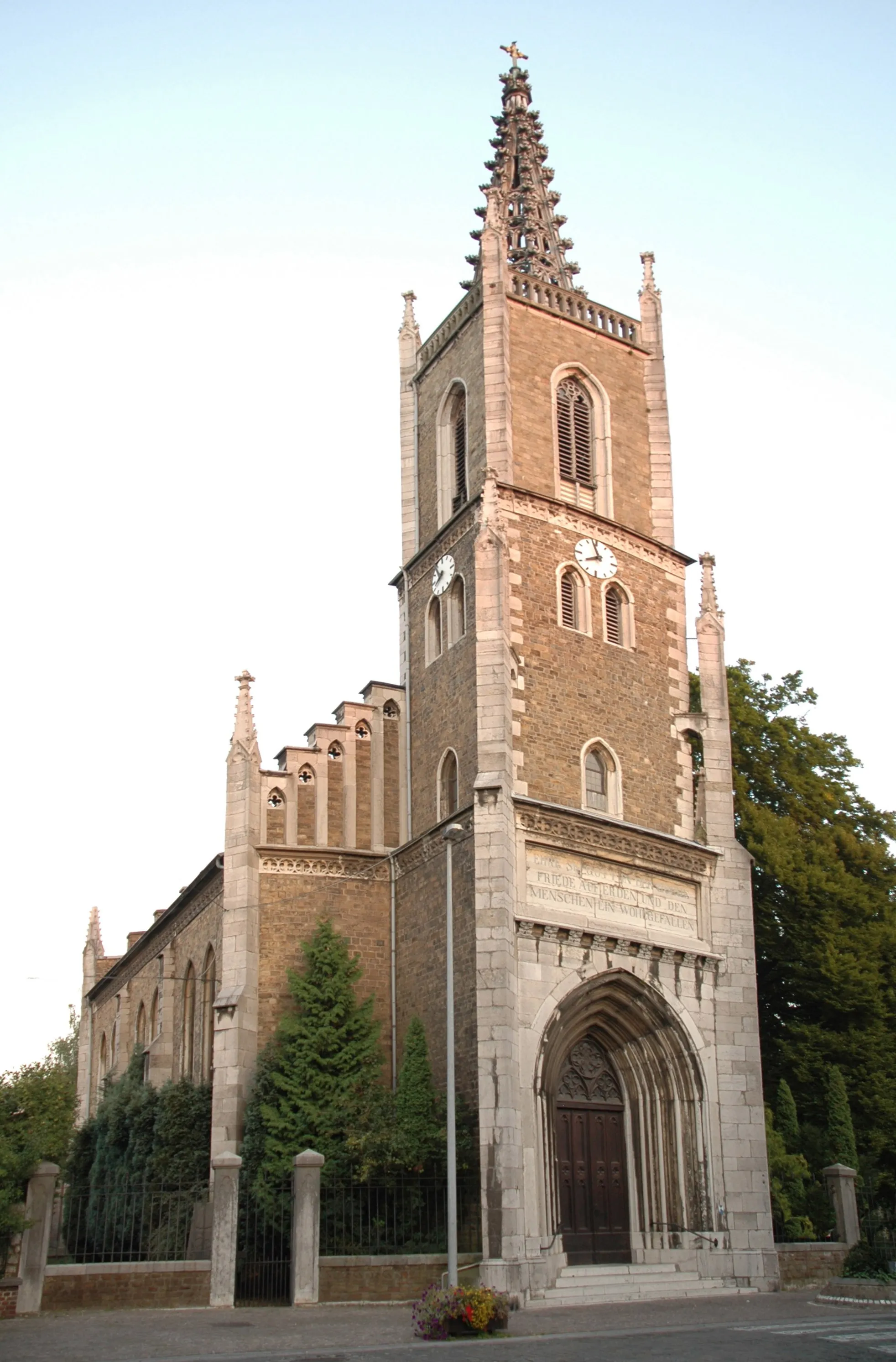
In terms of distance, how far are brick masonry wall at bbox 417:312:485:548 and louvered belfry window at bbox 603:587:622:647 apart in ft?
12.2

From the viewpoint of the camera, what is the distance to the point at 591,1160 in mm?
28281

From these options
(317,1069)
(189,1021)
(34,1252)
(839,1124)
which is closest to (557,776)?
(317,1069)

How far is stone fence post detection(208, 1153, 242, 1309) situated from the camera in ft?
75.8

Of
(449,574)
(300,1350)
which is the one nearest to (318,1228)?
(300,1350)

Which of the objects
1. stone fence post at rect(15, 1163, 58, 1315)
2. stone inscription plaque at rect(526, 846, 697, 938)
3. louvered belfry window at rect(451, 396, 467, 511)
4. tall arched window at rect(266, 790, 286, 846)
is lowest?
stone fence post at rect(15, 1163, 58, 1315)

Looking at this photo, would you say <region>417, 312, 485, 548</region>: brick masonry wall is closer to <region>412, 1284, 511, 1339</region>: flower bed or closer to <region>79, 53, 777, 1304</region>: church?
<region>79, 53, 777, 1304</region>: church

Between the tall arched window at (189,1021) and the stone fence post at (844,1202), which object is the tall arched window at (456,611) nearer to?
the tall arched window at (189,1021)

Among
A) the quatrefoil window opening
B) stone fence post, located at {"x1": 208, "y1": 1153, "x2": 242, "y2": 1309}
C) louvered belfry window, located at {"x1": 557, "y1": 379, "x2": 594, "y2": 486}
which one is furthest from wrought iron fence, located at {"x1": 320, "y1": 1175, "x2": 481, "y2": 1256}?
louvered belfry window, located at {"x1": 557, "y1": 379, "x2": 594, "y2": 486}

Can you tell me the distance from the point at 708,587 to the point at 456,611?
5.90m

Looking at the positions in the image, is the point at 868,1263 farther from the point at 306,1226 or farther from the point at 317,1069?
the point at 317,1069

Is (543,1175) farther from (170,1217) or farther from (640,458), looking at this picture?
(640,458)

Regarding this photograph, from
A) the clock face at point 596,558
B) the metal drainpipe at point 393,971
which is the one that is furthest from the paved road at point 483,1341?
the clock face at point 596,558

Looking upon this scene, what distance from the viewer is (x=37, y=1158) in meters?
23.2

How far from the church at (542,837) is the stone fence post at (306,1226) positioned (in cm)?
279
